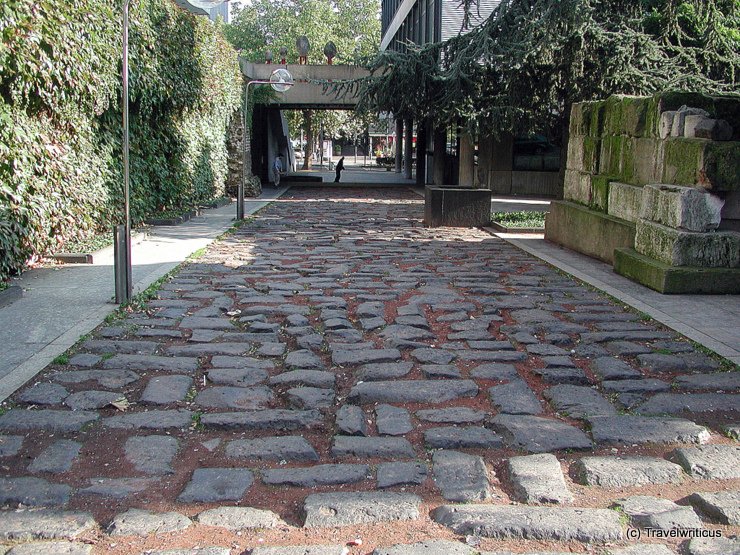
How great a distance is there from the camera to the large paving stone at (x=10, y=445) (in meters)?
4.20

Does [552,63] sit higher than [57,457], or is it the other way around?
[552,63]

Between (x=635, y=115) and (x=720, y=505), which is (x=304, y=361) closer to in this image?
(x=720, y=505)

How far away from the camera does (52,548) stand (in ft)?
10.8

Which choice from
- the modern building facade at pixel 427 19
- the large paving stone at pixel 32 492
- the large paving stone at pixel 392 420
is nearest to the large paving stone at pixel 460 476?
the large paving stone at pixel 392 420

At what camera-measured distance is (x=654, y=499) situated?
382 cm

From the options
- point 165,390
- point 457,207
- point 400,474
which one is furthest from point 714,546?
point 457,207

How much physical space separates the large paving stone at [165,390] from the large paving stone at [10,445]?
2.78 feet

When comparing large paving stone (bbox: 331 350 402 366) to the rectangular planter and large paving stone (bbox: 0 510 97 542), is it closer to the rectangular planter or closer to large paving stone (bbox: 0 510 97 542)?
large paving stone (bbox: 0 510 97 542)

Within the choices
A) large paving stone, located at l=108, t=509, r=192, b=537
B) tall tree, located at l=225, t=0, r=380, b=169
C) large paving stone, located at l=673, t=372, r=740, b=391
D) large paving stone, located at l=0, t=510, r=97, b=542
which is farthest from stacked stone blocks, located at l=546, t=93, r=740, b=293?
tall tree, located at l=225, t=0, r=380, b=169

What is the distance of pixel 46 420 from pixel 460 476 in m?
2.48

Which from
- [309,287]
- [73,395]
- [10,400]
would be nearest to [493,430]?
[73,395]

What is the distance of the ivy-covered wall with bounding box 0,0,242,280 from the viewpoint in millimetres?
8336

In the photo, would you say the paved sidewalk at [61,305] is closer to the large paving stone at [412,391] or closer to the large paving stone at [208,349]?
the large paving stone at [208,349]

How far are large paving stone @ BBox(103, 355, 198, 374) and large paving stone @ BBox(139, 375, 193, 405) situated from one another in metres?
0.20
